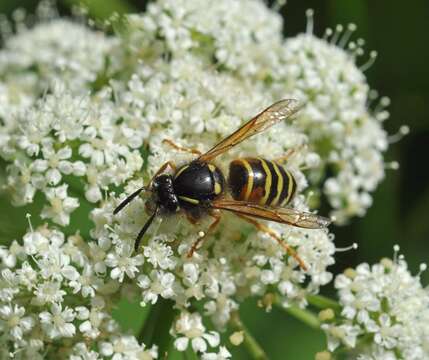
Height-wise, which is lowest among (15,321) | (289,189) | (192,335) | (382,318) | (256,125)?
(15,321)

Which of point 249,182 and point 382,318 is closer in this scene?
point 249,182

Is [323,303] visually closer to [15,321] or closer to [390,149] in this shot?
[15,321]

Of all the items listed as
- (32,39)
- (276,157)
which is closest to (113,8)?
(32,39)

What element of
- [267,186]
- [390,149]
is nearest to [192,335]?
[267,186]

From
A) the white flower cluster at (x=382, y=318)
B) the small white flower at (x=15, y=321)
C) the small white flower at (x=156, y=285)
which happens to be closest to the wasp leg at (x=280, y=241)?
the white flower cluster at (x=382, y=318)

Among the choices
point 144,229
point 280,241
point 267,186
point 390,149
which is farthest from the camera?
point 390,149

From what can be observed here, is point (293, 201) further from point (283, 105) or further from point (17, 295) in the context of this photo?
point (17, 295)

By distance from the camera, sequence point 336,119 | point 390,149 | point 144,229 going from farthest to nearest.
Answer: point 390,149 < point 336,119 < point 144,229

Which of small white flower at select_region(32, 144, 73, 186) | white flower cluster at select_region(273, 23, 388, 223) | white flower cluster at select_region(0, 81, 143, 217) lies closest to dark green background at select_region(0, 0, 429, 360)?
white flower cluster at select_region(273, 23, 388, 223)
